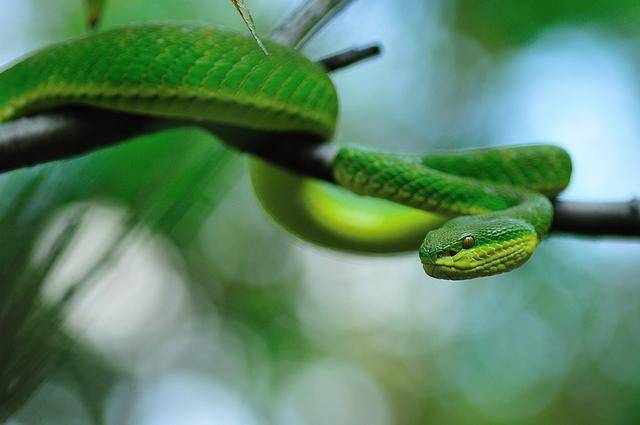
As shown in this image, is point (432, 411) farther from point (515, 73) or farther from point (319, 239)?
point (319, 239)

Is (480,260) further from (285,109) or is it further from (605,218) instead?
(285,109)

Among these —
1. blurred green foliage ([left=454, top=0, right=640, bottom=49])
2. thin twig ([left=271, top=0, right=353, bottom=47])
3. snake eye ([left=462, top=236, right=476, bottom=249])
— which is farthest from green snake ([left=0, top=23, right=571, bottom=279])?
blurred green foliage ([left=454, top=0, right=640, bottom=49])

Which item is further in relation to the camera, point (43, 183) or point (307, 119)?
point (307, 119)

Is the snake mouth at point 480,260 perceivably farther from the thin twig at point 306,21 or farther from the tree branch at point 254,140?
the thin twig at point 306,21

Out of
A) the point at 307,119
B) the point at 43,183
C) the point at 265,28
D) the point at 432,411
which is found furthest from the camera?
the point at 432,411

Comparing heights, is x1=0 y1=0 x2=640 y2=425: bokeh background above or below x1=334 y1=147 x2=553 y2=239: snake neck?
below

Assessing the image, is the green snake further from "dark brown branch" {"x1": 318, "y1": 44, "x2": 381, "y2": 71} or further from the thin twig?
the thin twig

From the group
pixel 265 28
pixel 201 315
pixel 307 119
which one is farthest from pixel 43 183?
pixel 201 315

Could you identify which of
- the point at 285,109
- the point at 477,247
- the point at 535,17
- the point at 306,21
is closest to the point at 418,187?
the point at 477,247

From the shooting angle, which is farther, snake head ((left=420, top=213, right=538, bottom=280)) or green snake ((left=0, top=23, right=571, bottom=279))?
green snake ((left=0, top=23, right=571, bottom=279))
